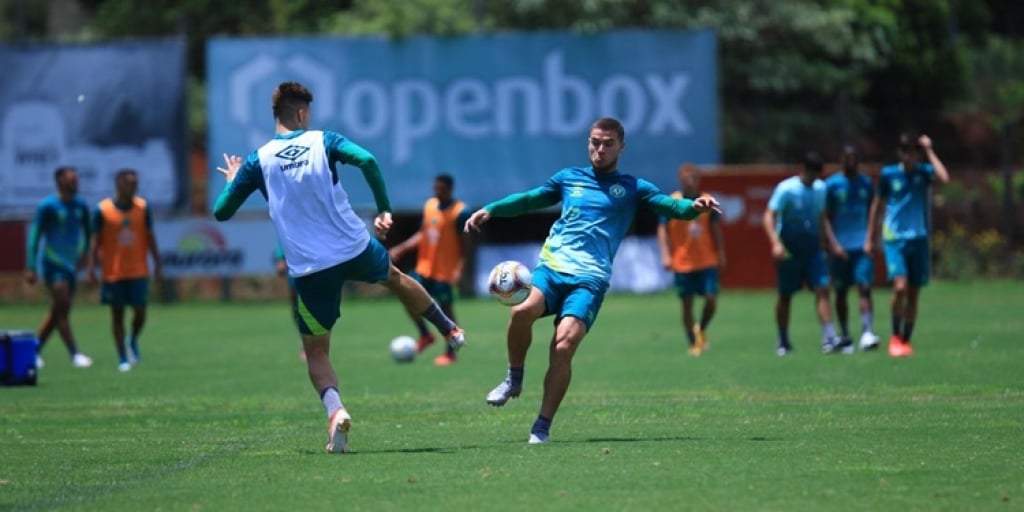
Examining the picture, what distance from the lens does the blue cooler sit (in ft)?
61.8

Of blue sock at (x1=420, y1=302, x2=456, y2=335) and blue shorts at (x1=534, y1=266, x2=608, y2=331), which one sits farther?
blue sock at (x1=420, y1=302, x2=456, y2=335)

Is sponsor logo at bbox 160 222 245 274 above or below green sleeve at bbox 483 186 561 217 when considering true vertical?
below

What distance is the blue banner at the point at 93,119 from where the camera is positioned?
127 ft

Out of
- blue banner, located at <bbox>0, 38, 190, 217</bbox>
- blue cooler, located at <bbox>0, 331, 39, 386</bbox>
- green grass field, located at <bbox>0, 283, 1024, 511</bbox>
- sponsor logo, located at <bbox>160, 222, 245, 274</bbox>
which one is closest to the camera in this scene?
green grass field, located at <bbox>0, 283, 1024, 511</bbox>

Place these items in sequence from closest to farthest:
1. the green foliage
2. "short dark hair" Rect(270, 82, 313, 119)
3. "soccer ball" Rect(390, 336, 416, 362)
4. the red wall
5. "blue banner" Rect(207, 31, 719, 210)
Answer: "short dark hair" Rect(270, 82, 313, 119) < "soccer ball" Rect(390, 336, 416, 362) < the red wall < "blue banner" Rect(207, 31, 719, 210) < the green foliage

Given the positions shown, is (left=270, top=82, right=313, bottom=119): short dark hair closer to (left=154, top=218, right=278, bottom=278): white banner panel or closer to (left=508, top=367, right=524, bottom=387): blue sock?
(left=508, top=367, right=524, bottom=387): blue sock

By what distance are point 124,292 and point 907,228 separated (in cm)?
934

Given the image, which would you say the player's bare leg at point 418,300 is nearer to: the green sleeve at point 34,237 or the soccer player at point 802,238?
the soccer player at point 802,238

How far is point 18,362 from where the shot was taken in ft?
62.0

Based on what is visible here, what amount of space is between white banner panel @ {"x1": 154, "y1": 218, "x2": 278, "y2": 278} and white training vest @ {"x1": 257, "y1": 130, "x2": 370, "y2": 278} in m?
26.9

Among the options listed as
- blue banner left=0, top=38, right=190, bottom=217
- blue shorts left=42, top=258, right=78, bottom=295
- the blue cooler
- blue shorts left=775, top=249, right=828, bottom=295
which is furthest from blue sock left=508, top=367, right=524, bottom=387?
blue banner left=0, top=38, right=190, bottom=217

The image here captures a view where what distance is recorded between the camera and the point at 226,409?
15.6 metres

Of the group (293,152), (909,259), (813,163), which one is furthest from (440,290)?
(293,152)

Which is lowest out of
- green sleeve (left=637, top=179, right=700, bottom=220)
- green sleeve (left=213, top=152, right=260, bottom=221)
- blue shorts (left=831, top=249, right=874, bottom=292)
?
blue shorts (left=831, top=249, right=874, bottom=292)
